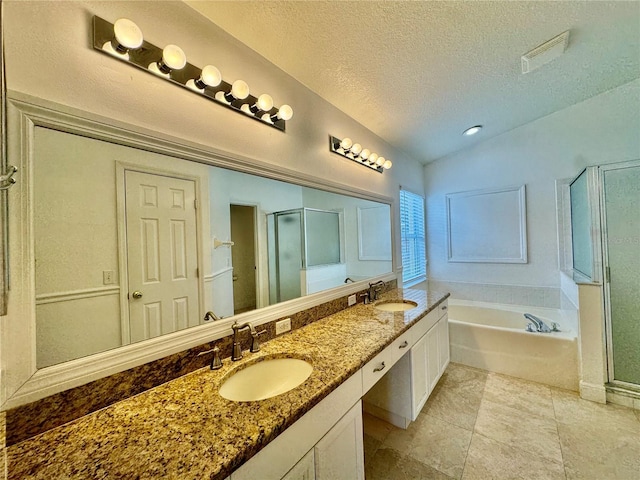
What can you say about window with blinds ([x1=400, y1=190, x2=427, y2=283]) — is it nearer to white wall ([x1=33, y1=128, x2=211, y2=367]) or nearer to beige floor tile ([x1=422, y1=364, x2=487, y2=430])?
beige floor tile ([x1=422, y1=364, x2=487, y2=430])

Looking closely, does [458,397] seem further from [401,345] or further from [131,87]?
[131,87]

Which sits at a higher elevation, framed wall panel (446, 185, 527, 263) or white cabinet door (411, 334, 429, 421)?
framed wall panel (446, 185, 527, 263)

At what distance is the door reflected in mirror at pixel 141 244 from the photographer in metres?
0.78

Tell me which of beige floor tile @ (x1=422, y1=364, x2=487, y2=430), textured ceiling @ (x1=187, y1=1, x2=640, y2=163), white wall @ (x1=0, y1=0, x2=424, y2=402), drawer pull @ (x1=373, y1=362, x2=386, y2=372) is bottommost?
beige floor tile @ (x1=422, y1=364, x2=487, y2=430)

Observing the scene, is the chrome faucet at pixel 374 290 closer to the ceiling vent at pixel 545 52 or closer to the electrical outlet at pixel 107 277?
the electrical outlet at pixel 107 277

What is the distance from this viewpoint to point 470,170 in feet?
10.8

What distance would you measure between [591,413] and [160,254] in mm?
3026

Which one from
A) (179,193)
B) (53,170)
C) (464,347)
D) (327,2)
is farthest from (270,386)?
(464,347)

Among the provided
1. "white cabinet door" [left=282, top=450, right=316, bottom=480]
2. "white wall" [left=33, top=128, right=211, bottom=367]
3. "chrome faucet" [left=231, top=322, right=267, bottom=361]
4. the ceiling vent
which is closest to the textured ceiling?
the ceiling vent

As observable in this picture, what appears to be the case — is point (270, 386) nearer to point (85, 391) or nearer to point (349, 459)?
point (349, 459)

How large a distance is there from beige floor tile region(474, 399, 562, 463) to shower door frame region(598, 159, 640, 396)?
72cm

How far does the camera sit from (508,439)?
1646mm

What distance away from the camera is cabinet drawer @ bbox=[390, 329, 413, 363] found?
144 centimetres

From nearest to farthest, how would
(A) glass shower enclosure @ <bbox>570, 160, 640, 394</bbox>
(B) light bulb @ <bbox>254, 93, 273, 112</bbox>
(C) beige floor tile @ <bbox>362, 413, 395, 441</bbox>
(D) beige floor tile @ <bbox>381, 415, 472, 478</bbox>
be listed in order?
(B) light bulb @ <bbox>254, 93, 273, 112</bbox> < (D) beige floor tile @ <bbox>381, 415, 472, 478</bbox> < (C) beige floor tile @ <bbox>362, 413, 395, 441</bbox> < (A) glass shower enclosure @ <bbox>570, 160, 640, 394</bbox>
